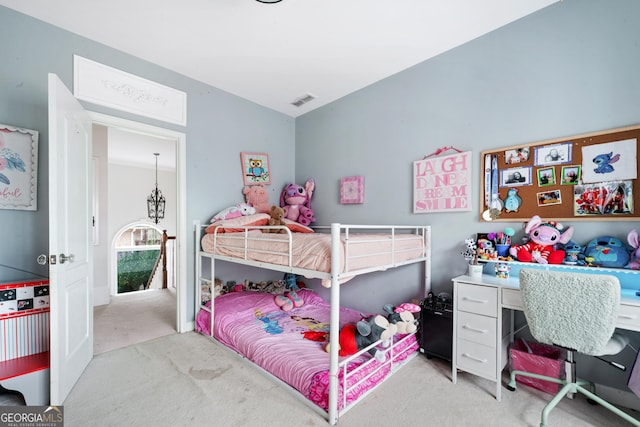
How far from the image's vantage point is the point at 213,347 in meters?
2.53

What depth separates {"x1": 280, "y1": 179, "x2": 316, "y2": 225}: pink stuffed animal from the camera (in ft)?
11.7

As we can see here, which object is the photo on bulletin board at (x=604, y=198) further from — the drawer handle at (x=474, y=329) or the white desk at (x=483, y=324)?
the drawer handle at (x=474, y=329)

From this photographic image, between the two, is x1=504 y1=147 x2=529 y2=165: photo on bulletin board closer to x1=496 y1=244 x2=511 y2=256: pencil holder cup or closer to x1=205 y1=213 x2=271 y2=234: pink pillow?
x1=496 y1=244 x2=511 y2=256: pencil holder cup

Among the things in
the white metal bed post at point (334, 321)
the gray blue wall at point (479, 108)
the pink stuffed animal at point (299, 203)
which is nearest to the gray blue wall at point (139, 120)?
the pink stuffed animal at point (299, 203)

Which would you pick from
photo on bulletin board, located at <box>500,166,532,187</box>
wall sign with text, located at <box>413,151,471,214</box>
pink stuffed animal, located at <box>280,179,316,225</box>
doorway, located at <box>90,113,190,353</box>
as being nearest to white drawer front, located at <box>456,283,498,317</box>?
wall sign with text, located at <box>413,151,471,214</box>

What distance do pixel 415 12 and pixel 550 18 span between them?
98 centimetres

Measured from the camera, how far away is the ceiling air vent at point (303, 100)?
3.36 meters

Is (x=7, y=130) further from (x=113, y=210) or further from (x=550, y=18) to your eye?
(x=113, y=210)

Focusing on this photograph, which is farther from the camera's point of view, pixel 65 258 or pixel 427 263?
pixel 427 263

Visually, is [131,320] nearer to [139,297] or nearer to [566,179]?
[139,297]

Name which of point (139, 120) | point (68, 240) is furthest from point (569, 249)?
point (139, 120)

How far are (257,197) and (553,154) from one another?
287cm

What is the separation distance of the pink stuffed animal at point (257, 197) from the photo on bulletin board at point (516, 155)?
101 inches

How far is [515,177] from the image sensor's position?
7.02ft
